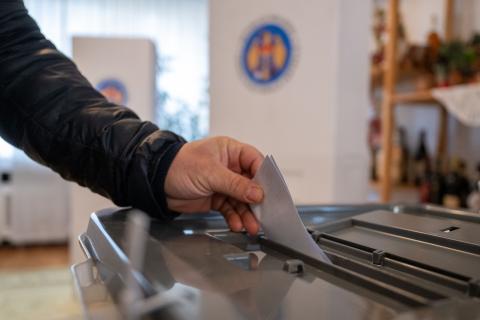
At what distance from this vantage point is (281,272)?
37 centimetres

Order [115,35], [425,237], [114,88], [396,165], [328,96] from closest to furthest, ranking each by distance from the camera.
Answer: [425,237]
[328,96]
[396,165]
[114,88]
[115,35]

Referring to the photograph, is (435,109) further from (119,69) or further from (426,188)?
(119,69)

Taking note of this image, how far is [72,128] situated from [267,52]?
105cm

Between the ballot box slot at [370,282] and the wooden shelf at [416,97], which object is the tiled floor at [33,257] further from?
the ballot box slot at [370,282]

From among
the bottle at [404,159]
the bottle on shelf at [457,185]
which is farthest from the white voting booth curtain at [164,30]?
the bottle on shelf at [457,185]

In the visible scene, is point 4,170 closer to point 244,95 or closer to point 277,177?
point 244,95

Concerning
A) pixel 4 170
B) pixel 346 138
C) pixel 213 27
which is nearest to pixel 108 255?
pixel 346 138

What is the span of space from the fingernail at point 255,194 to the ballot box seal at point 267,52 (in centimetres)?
106

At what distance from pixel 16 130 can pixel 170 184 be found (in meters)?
0.25

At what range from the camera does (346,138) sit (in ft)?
4.90

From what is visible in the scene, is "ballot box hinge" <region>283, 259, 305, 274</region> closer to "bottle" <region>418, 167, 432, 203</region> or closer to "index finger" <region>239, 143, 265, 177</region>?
"index finger" <region>239, 143, 265, 177</region>

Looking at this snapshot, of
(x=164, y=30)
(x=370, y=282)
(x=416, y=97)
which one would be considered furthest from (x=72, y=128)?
(x=164, y=30)

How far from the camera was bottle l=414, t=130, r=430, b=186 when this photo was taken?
1.96 m

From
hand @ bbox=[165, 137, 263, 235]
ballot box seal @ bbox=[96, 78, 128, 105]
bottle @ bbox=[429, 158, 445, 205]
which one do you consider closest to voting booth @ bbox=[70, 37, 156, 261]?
ballot box seal @ bbox=[96, 78, 128, 105]
